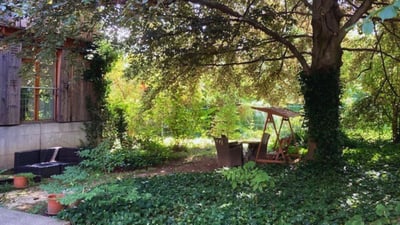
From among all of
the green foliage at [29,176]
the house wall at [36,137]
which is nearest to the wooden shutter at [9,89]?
the house wall at [36,137]

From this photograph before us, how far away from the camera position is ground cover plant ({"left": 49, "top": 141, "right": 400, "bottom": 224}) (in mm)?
4355

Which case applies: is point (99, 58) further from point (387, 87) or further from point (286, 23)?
point (387, 87)

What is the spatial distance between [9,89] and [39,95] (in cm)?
107

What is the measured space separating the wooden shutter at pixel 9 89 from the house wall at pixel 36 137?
0.25 m

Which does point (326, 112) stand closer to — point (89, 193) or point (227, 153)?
point (227, 153)

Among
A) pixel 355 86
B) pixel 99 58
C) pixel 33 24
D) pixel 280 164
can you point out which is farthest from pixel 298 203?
pixel 355 86

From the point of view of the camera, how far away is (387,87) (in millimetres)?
11273

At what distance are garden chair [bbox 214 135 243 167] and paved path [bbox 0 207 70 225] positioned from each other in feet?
15.2

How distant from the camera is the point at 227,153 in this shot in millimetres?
8734

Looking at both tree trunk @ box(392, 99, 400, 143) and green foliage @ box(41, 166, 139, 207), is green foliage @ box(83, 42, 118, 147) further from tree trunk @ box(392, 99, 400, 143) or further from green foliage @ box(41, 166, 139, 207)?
tree trunk @ box(392, 99, 400, 143)

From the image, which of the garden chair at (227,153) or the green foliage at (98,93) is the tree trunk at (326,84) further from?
the green foliage at (98,93)

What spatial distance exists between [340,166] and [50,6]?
6150mm

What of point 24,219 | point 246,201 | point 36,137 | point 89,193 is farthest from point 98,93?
point 246,201

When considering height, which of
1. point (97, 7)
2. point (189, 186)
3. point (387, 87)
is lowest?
point (189, 186)
